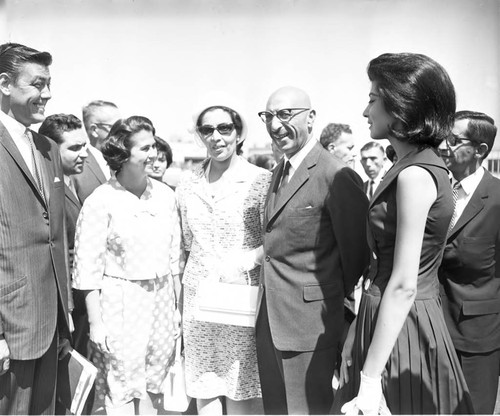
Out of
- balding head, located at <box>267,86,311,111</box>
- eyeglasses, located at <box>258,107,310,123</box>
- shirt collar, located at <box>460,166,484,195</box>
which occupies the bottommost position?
shirt collar, located at <box>460,166,484,195</box>

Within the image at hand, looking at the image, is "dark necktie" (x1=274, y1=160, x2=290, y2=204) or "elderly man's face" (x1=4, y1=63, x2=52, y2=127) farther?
"dark necktie" (x1=274, y1=160, x2=290, y2=204)

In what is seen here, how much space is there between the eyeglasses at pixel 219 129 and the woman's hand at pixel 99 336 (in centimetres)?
125

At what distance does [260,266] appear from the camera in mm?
2885

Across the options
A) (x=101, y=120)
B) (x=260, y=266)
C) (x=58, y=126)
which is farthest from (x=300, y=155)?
(x=101, y=120)

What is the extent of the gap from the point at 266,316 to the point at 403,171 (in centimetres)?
121

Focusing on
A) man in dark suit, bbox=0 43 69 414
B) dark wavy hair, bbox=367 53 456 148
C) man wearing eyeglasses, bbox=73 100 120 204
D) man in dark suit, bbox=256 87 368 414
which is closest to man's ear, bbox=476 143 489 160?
man in dark suit, bbox=256 87 368 414

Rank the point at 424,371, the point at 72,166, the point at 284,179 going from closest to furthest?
the point at 424,371, the point at 284,179, the point at 72,166

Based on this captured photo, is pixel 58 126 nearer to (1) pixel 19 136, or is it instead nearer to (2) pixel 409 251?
(1) pixel 19 136

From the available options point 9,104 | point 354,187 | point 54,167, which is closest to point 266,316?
point 354,187

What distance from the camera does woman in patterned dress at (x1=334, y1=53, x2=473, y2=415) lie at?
181 centimetres

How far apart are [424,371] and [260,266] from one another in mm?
1179

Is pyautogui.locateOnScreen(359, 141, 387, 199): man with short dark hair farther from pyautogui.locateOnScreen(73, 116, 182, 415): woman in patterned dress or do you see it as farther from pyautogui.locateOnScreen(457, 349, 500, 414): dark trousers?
pyautogui.locateOnScreen(73, 116, 182, 415): woman in patterned dress

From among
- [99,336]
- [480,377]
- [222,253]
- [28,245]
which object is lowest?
[480,377]

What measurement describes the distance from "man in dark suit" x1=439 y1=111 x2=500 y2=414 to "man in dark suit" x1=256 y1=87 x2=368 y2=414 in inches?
22.3
